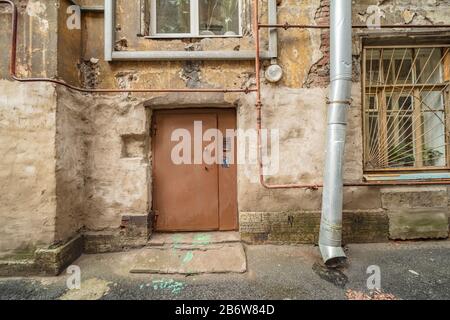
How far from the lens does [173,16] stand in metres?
3.50

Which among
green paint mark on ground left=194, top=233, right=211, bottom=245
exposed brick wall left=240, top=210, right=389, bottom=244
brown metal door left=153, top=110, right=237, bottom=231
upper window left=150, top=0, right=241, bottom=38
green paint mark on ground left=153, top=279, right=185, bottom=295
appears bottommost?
green paint mark on ground left=153, top=279, right=185, bottom=295

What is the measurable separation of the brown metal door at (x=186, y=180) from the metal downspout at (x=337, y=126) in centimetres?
129

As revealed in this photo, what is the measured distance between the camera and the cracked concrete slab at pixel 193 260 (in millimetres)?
2688

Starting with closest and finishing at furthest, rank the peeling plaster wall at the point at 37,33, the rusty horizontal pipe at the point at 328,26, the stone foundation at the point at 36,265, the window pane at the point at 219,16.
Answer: the stone foundation at the point at 36,265
the peeling plaster wall at the point at 37,33
the rusty horizontal pipe at the point at 328,26
the window pane at the point at 219,16

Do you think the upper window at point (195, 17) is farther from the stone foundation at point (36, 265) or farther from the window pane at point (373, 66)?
the stone foundation at point (36, 265)

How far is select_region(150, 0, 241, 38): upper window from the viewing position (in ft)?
11.3

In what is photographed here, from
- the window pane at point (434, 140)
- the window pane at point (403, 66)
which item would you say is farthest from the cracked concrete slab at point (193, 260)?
the window pane at point (403, 66)

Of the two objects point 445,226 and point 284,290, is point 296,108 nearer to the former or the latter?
point 284,290

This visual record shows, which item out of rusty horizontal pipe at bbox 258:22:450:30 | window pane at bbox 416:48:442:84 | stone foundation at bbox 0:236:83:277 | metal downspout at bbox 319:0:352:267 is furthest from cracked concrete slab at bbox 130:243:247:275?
window pane at bbox 416:48:442:84

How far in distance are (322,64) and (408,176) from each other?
2.05 metres

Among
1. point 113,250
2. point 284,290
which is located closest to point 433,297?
point 284,290

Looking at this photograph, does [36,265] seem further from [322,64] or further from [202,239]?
[322,64]

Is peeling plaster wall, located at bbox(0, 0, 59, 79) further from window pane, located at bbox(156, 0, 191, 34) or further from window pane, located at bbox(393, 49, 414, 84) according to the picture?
window pane, located at bbox(393, 49, 414, 84)

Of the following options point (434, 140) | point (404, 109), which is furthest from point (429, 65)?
point (434, 140)
